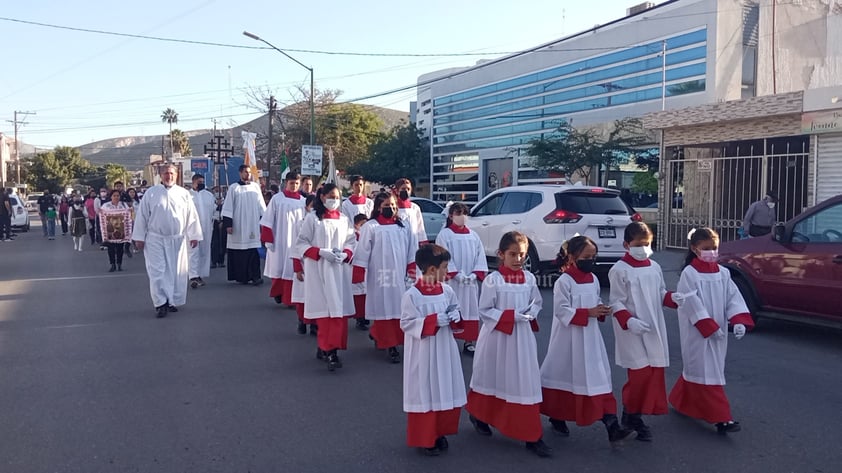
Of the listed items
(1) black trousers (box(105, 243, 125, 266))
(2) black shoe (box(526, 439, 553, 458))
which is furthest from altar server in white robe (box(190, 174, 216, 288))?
(2) black shoe (box(526, 439, 553, 458))

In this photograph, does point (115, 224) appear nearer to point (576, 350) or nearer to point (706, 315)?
point (576, 350)

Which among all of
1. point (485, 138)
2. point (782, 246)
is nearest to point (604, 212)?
point (782, 246)

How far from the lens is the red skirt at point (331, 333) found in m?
7.00

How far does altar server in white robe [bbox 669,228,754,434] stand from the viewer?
515 centimetres

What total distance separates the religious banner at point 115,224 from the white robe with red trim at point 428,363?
11394mm

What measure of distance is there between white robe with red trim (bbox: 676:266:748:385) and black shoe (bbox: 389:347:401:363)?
2.89 m

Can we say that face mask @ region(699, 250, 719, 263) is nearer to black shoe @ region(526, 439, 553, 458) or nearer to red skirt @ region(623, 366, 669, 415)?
red skirt @ region(623, 366, 669, 415)

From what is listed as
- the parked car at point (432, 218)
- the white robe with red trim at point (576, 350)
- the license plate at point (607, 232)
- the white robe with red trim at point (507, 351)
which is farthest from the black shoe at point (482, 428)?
the parked car at point (432, 218)

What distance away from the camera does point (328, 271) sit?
7117mm

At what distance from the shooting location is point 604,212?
12.1 m

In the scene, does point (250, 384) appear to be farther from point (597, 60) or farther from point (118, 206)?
point (597, 60)

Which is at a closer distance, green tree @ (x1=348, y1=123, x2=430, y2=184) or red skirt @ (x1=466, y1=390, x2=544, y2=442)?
red skirt @ (x1=466, y1=390, x2=544, y2=442)

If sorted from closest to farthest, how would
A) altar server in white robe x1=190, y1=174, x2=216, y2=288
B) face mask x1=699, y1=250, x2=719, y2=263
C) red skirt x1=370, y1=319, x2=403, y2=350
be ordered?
face mask x1=699, y1=250, x2=719, y2=263
red skirt x1=370, y1=319, x2=403, y2=350
altar server in white robe x1=190, y1=174, x2=216, y2=288

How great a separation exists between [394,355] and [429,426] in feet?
8.91
